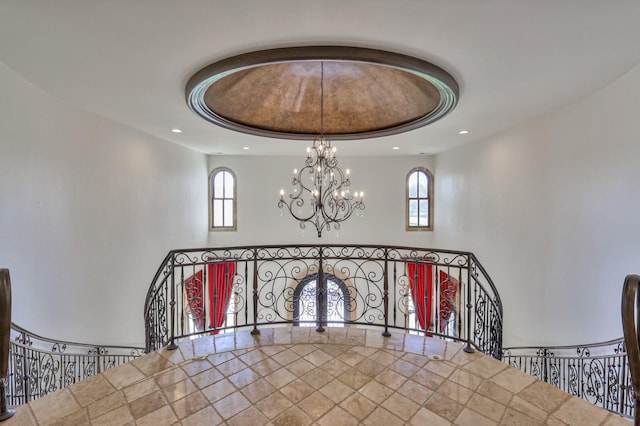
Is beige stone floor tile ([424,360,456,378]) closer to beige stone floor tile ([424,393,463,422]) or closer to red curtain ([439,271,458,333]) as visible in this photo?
beige stone floor tile ([424,393,463,422])

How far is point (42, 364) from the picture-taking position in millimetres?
3359

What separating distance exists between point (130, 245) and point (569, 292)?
6829 mm

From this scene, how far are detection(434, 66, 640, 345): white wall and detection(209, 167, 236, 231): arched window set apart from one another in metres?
6.18

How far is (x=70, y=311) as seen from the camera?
379 cm

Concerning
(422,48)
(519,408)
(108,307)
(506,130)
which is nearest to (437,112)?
(422,48)

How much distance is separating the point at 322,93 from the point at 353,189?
170 inches

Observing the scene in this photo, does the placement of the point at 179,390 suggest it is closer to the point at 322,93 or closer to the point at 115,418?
the point at 115,418

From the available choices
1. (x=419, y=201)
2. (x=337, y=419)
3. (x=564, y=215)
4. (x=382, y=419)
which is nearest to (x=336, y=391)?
(x=337, y=419)

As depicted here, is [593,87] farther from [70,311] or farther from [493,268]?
[70,311]

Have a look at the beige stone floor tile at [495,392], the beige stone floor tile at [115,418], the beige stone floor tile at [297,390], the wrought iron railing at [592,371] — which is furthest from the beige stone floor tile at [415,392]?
the beige stone floor tile at [115,418]

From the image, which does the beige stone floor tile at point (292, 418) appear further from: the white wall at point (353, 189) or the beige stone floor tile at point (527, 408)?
the white wall at point (353, 189)

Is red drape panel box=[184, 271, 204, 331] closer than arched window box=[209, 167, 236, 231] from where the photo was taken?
Yes

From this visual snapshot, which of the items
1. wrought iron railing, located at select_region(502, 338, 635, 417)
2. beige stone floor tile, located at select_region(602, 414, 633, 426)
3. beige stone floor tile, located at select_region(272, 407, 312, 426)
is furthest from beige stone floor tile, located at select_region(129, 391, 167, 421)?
wrought iron railing, located at select_region(502, 338, 635, 417)

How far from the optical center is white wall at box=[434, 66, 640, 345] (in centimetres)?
312
